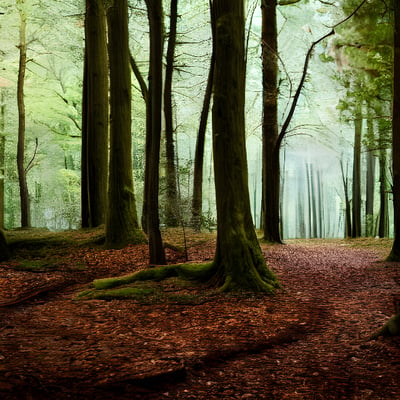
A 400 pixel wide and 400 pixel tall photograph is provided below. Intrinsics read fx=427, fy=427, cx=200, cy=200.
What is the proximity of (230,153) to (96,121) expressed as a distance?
6669mm

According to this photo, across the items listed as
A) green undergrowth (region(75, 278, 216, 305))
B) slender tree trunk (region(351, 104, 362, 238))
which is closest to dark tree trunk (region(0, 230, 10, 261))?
green undergrowth (region(75, 278, 216, 305))

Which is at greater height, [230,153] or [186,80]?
[186,80]

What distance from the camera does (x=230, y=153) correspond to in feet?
20.7

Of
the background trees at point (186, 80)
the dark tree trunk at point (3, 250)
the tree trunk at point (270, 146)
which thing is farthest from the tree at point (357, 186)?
the dark tree trunk at point (3, 250)

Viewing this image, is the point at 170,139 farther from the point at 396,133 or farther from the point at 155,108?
the point at 396,133

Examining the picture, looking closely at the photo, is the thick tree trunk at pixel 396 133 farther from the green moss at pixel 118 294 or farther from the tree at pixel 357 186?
the tree at pixel 357 186

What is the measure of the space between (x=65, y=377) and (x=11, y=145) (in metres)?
21.2

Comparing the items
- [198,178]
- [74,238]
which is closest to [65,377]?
[74,238]

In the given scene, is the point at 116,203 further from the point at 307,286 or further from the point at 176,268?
the point at 307,286

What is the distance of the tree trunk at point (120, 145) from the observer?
32.2 feet

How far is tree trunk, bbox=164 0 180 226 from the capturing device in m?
8.85

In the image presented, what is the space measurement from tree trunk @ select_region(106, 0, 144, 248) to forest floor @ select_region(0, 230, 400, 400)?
2.04 metres

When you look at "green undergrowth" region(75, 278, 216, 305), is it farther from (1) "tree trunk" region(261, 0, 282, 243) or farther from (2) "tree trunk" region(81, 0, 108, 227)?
(1) "tree trunk" region(261, 0, 282, 243)

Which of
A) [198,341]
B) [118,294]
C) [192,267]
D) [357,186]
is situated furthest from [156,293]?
[357,186]
